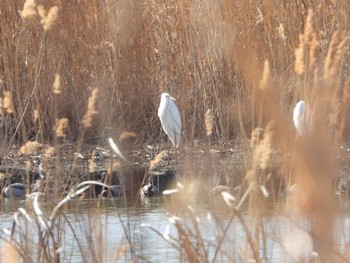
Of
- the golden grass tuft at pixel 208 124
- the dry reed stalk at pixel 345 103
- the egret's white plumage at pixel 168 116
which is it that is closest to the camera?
the dry reed stalk at pixel 345 103

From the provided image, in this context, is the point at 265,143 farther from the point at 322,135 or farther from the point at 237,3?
the point at 237,3

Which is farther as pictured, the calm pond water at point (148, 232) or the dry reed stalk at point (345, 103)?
the calm pond water at point (148, 232)

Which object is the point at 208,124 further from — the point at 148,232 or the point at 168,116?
the point at 168,116

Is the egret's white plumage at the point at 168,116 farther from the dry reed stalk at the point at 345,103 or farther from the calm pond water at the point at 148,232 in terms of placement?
the dry reed stalk at the point at 345,103

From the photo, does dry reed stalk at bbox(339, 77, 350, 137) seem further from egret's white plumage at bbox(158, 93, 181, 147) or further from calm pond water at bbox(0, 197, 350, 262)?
egret's white plumage at bbox(158, 93, 181, 147)

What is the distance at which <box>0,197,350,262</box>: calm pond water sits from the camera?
1994mm

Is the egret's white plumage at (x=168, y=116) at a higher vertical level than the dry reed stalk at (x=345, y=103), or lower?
higher

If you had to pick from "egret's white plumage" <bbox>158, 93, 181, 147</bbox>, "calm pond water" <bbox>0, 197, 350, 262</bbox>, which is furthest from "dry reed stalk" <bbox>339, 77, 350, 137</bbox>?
"egret's white plumage" <bbox>158, 93, 181, 147</bbox>

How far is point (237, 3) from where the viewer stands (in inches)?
227

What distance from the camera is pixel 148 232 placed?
4090 millimetres

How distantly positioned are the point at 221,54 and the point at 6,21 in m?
1.52

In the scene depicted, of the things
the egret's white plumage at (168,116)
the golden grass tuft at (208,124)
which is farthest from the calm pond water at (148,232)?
the egret's white plumage at (168,116)

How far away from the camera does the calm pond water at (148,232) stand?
78.5 inches

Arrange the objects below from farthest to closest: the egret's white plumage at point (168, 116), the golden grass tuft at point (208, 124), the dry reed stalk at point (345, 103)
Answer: the egret's white plumage at point (168, 116) → the golden grass tuft at point (208, 124) → the dry reed stalk at point (345, 103)
